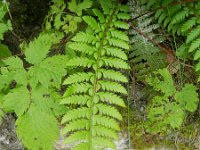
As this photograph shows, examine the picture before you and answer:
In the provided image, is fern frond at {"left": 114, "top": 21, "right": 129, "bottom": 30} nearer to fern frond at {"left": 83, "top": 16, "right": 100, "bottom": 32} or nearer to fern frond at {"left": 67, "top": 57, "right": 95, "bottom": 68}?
fern frond at {"left": 83, "top": 16, "right": 100, "bottom": 32}

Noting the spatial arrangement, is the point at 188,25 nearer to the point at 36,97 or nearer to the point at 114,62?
the point at 114,62

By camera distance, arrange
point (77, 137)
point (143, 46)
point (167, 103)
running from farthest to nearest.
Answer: point (143, 46)
point (167, 103)
point (77, 137)

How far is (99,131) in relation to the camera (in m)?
2.13

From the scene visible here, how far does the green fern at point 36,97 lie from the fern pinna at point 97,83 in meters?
0.13

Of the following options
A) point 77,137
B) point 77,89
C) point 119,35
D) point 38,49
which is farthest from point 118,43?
point 77,137

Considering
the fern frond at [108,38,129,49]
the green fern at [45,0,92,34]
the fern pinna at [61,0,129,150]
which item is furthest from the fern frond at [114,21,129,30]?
the green fern at [45,0,92,34]

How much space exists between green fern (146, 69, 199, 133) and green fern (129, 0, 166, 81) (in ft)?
0.27

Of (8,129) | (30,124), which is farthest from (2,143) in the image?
(30,124)

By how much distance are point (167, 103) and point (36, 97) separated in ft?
2.93

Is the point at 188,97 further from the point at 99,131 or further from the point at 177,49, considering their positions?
the point at 99,131

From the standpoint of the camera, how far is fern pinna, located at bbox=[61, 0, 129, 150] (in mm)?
2131

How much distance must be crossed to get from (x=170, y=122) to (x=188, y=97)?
8.6 inches

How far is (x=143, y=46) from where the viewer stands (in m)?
2.70

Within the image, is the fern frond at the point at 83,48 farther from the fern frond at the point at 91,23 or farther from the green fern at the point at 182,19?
the green fern at the point at 182,19
